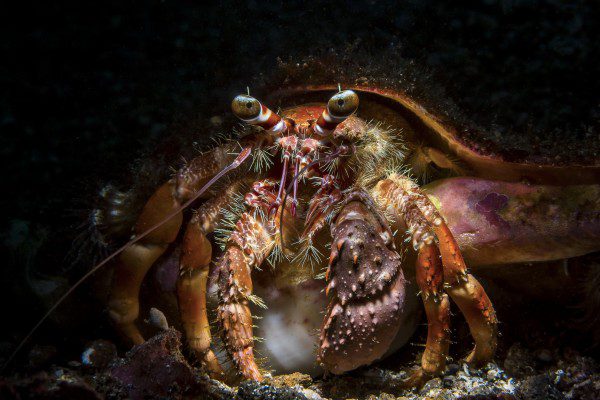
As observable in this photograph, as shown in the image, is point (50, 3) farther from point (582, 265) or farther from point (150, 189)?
point (582, 265)

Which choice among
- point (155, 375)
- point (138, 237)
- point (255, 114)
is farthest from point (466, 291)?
point (138, 237)

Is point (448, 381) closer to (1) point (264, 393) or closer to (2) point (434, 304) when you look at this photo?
(2) point (434, 304)

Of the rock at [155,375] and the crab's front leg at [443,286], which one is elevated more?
the crab's front leg at [443,286]

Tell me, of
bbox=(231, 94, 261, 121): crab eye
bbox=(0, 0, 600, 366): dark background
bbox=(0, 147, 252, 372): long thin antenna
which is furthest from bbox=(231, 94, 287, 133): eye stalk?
bbox=(0, 0, 600, 366): dark background

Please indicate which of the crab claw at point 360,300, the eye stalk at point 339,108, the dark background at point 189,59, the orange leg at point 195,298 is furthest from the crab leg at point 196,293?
the dark background at point 189,59

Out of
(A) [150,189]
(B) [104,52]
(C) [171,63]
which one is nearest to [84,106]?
(B) [104,52]

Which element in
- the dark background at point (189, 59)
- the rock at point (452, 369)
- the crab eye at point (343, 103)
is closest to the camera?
the crab eye at point (343, 103)

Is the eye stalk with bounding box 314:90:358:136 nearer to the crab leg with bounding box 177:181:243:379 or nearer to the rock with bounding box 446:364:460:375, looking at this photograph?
the crab leg with bounding box 177:181:243:379

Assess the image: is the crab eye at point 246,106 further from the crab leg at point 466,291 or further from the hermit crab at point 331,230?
the crab leg at point 466,291
